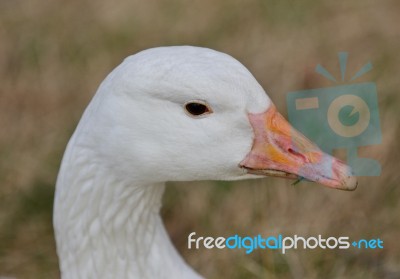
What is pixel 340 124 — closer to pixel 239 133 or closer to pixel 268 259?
pixel 268 259

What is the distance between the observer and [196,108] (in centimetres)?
234

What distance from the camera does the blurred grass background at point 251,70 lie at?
3982 mm

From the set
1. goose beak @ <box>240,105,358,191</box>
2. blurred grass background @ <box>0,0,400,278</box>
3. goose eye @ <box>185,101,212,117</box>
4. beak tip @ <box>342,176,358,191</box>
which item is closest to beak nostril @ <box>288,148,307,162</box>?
goose beak @ <box>240,105,358,191</box>

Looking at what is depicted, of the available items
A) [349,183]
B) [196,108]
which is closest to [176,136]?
[196,108]

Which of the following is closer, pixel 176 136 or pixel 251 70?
pixel 176 136

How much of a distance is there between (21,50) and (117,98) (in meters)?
2.92

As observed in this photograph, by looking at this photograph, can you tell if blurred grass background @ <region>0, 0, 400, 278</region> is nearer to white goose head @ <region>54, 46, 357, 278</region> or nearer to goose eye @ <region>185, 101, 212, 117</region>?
white goose head @ <region>54, 46, 357, 278</region>

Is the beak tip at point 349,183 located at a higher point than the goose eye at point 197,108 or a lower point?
lower

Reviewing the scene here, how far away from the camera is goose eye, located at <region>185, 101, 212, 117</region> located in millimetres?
2322

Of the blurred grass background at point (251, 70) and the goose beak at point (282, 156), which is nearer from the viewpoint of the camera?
the goose beak at point (282, 156)

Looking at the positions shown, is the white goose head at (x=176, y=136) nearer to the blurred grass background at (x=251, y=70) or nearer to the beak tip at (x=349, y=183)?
the beak tip at (x=349, y=183)

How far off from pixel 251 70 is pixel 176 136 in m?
2.43

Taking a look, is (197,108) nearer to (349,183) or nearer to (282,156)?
(282,156)

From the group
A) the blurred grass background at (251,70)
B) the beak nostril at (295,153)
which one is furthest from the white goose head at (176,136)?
the blurred grass background at (251,70)
